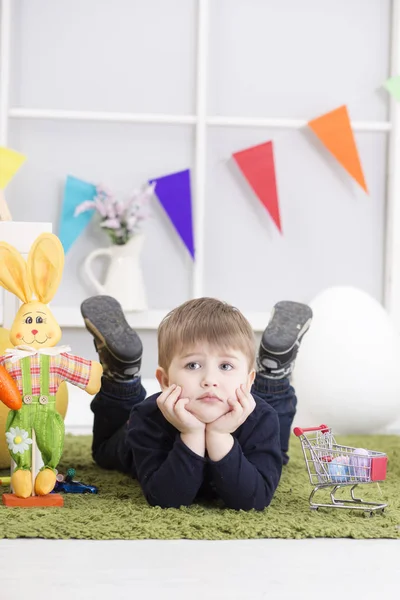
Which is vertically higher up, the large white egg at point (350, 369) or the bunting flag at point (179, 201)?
the bunting flag at point (179, 201)

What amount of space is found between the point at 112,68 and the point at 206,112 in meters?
0.34

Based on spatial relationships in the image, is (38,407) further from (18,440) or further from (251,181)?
(251,181)

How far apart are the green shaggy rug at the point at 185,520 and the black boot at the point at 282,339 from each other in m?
0.30

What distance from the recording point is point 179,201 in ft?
9.56

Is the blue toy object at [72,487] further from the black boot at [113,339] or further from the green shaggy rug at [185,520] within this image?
the black boot at [113,339]

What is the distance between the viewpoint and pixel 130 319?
2.86 meters

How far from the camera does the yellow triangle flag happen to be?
8.61ft

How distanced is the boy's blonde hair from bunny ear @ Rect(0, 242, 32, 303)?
25cm

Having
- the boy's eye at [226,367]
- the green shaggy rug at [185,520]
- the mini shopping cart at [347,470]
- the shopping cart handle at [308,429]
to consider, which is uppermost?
the boy's eye at [226,367]

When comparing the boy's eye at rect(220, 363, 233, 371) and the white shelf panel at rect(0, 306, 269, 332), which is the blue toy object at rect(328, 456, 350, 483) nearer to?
the boy's eye at rect(220, 363, 233, 371)

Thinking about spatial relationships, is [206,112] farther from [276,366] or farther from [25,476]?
[25,476]
